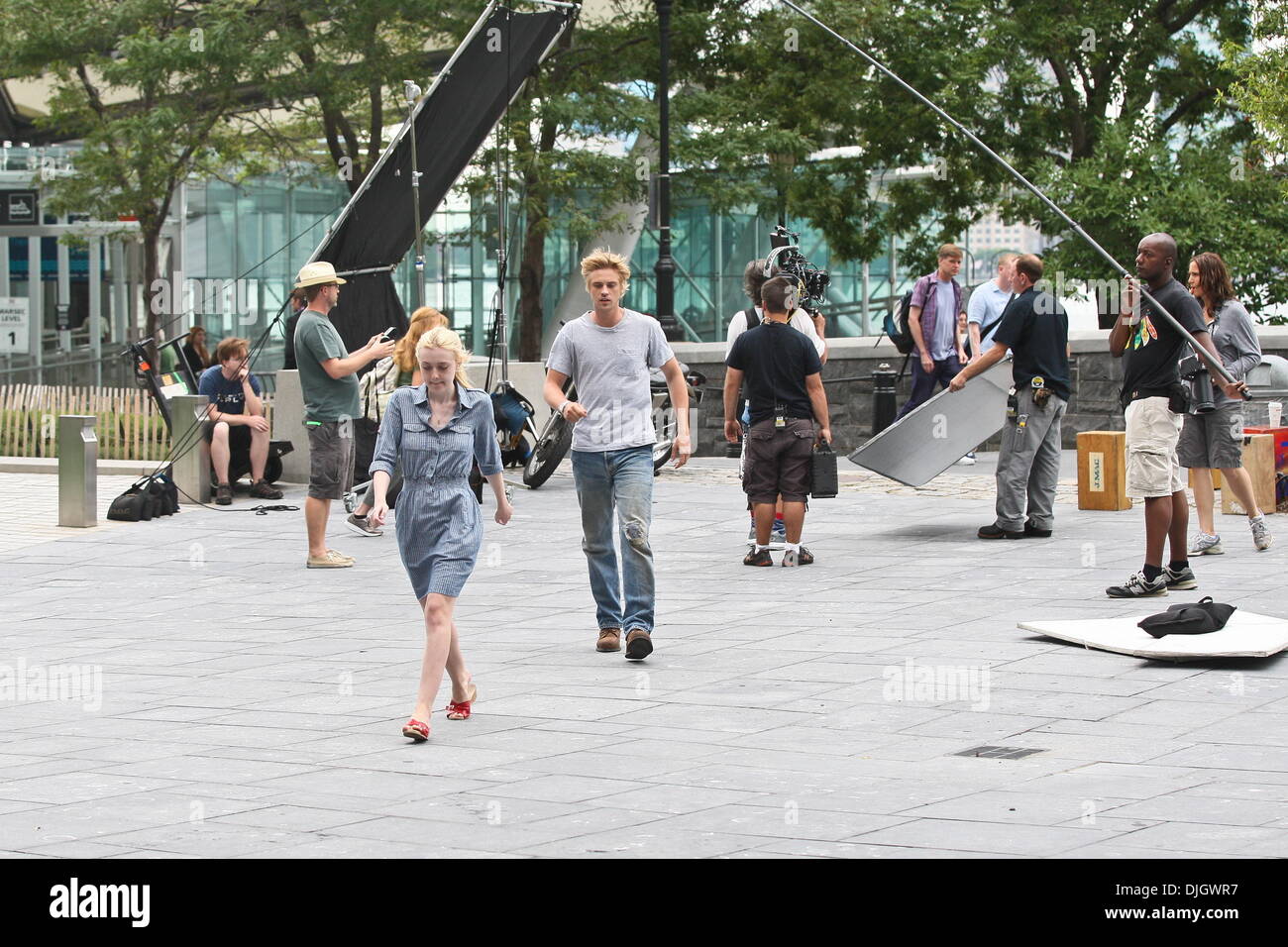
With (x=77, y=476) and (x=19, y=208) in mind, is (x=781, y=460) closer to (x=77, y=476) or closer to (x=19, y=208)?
(x=77, y=476)

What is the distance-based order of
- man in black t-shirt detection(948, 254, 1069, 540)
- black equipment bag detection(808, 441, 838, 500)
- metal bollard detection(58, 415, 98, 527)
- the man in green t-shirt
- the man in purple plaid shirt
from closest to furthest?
the man in green t-shirt, black equipment bag detection(808, 441, 838, 500), man in black t-shirt detection(948, 254, 1069, 540), metal bollard detection(58, 415, 98, 527), the man in purple plaid shirt

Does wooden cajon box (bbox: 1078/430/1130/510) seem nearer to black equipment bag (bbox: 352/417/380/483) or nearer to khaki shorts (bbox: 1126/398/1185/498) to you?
khaki shorts (bbox: 1126/398/1185/498)

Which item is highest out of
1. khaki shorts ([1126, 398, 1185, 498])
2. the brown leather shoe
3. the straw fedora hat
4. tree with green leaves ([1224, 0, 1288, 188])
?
tree with green leaves ([1224, 0, 1288, 188])

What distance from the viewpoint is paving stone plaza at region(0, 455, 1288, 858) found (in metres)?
5.42

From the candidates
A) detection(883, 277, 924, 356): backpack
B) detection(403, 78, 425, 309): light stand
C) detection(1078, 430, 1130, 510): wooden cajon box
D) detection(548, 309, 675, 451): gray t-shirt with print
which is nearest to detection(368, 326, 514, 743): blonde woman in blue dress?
detection(548, 309, 675, 451): gray t-shirt with print

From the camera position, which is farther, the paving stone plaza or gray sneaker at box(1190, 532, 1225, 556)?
gray sneaker at box(1190, 532, 1225, 556)

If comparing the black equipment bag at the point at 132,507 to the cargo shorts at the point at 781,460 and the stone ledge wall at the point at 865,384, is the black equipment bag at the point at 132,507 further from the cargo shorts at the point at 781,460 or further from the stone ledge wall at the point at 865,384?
the stone ledge wall at the point at 865,384

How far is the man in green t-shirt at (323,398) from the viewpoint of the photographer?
11750 millimetres

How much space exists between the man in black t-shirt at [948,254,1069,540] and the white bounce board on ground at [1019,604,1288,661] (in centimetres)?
344

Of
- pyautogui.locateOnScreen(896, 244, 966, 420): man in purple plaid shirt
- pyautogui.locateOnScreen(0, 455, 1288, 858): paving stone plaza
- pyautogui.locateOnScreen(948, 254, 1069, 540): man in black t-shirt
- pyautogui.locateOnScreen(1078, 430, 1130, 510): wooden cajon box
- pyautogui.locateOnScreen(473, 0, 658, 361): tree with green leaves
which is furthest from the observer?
pyautogui.locateOnScreen(473, 0, 658, 361): tree with green leaves

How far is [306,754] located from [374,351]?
17.1 ft

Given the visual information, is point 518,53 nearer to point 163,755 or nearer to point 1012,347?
point 1012,347

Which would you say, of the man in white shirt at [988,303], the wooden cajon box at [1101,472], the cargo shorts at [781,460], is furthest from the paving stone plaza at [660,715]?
the man in white shirt at [988,303]

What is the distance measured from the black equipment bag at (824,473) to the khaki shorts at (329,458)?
3.02 metres
